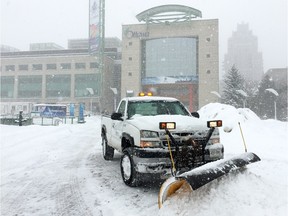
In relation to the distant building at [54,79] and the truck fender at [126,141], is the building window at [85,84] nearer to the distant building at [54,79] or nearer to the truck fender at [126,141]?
the distant building at [54,79]

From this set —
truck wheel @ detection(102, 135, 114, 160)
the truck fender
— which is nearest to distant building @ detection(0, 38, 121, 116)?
truck wheel @ detection(102, 135, 114, 160)

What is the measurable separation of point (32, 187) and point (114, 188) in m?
1.59

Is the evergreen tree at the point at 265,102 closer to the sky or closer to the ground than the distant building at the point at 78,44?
closer to the ground

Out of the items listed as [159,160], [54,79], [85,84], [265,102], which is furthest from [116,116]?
[54,79]

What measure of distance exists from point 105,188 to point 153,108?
84.6 inches

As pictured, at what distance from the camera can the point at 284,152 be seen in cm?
916

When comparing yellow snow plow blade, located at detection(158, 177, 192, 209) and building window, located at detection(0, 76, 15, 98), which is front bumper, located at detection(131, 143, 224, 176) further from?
building window, located at detection(0, 76, 15, 98)

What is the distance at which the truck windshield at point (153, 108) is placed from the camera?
669 centimetres

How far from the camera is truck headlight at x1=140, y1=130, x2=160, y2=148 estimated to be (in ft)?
16.9

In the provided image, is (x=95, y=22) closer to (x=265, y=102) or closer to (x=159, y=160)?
(x=265, y=102)

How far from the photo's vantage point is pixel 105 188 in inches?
220

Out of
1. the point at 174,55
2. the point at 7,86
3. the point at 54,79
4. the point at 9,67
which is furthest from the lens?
the point at 9,67

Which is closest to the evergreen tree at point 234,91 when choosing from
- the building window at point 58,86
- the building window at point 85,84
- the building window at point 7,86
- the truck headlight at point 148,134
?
the building window at point 85,84

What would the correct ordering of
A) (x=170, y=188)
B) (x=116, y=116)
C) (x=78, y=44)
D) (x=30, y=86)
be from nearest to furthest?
(x=170, y=188) < (x=116, y=116) < (x=30, y=86) < (x=78, y=44)
